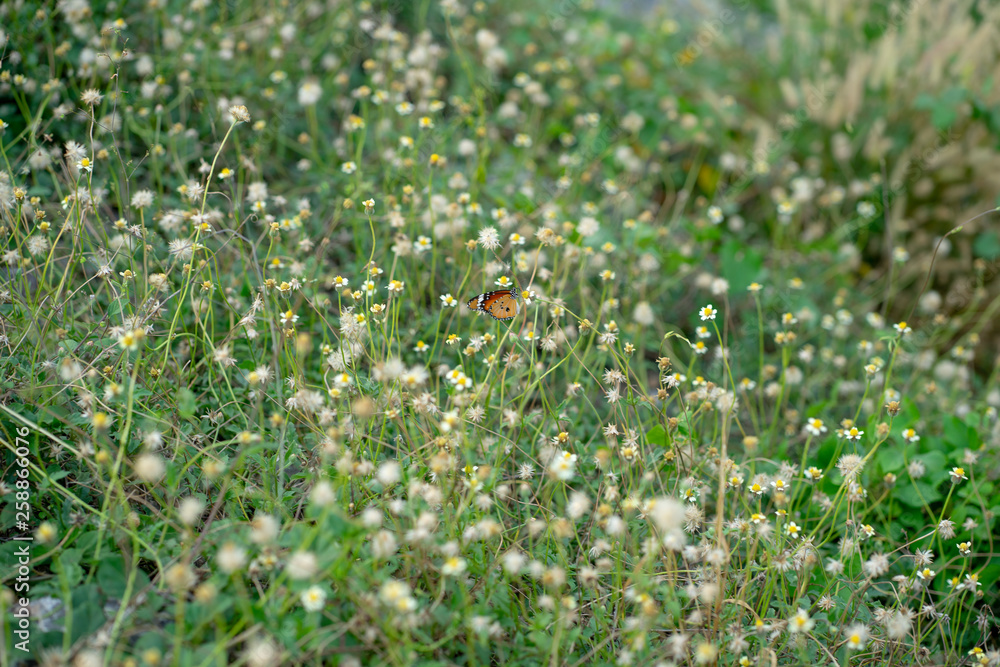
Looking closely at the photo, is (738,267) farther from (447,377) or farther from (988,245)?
(447,377)

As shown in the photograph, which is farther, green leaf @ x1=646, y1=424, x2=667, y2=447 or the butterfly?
green leaf @ x1=646, y1=424, x2=667, y2=447

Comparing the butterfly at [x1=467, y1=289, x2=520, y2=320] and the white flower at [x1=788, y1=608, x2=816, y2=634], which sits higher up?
the butterfly at [x1=467, y1=289, x2=520, y2=320]

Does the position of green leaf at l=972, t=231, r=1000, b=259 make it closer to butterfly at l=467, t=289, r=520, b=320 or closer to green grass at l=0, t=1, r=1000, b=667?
green grass at l=0, t=1, r=1000, b=667

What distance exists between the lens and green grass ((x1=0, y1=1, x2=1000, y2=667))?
151 cm

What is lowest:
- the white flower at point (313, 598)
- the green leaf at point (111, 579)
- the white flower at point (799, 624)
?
the white flower at point (799, 624)

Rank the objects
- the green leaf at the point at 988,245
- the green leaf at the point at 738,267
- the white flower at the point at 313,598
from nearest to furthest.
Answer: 1. the white flower at the point at 313,598
2. the green leaf at the point at 738,267
3. the green leaf at the point at 988,245

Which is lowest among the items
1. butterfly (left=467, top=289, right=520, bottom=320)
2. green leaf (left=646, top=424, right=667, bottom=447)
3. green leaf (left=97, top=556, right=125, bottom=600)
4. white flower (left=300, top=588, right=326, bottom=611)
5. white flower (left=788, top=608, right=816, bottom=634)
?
green leaf (left=646, top=424, right=667, bottom=447)

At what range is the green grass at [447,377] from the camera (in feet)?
4.94

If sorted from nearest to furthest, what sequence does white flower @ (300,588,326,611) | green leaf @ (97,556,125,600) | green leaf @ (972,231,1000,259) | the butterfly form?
white flower @ (300,588,326,611)
green leaf @ (97,556,125,600)
the butterfly
green leaf @ (972,231,1000,259)

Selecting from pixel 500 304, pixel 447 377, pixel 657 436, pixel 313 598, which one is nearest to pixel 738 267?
pixel 657 436

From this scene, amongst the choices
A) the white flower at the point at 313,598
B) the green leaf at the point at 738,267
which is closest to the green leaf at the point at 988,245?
the green leaf at the point at 738,267

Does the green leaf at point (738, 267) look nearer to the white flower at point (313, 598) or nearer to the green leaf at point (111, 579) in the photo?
the white flower at point (313, 598)

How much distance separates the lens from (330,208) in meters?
2.93

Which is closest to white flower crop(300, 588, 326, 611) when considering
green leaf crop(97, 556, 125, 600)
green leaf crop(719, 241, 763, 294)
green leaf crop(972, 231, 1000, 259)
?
green leaf crop(97, 556, 125, 600)
